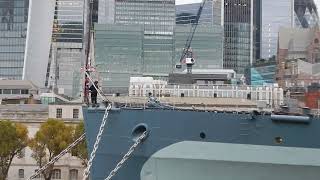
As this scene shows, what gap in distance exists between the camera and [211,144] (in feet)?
87.4

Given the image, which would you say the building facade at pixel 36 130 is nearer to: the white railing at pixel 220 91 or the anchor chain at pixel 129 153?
the white railing at pixel 220 91

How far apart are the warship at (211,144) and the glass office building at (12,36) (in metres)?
153

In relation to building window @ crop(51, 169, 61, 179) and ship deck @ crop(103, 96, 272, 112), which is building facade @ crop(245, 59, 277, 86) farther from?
ship deck @ crop(103, 96, 272, 112)

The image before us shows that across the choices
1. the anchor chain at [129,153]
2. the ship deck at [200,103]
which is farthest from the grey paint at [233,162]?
the ship deck at [200,103]

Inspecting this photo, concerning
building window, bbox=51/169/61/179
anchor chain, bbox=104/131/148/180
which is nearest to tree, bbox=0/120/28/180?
building window, bbox=51/169/61/179

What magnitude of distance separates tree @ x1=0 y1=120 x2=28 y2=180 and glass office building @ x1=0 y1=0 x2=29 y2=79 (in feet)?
385

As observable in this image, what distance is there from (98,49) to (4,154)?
129m

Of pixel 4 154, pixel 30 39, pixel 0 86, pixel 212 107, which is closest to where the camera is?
pixel 212 107

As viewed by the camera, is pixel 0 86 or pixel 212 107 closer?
pixel 212 107

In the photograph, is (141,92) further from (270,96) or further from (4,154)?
(4,154)

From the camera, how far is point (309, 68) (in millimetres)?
81125

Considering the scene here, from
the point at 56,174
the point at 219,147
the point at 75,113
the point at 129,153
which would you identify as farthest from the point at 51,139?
the point at 219,147

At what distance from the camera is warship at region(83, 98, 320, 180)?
26.1 metres

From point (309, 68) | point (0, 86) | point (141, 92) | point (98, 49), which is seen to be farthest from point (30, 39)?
point (141, 92)
